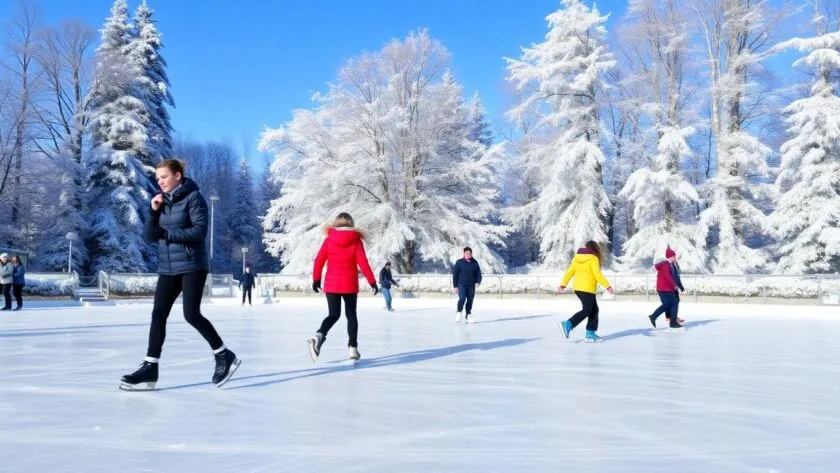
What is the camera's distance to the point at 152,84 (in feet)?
132

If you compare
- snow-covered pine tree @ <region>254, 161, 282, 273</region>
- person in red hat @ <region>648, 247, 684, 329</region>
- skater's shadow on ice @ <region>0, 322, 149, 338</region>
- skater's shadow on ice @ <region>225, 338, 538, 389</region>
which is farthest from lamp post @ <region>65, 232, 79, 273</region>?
person in red hat @ <region>648, 247, 684, 329</region>

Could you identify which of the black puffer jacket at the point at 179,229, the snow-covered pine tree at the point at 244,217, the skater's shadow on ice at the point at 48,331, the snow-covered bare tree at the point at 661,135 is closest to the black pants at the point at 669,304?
the black puffer jacket at the point at 179,229

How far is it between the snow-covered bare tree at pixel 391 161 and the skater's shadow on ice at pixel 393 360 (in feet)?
70.0

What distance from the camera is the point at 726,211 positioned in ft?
88.5

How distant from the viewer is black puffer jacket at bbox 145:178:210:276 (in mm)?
4824

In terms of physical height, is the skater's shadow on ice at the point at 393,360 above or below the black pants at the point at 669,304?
below

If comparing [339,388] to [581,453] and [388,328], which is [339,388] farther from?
[388,328]

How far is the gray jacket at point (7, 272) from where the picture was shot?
58.4 feet

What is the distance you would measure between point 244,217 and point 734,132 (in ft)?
173

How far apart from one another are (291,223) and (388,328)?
863 inches

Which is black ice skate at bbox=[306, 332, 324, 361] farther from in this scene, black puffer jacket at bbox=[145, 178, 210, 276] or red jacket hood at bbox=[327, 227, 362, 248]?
black puffer jacket at bbox=[145, 178, 210, 276]

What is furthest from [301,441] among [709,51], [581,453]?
[709,51]

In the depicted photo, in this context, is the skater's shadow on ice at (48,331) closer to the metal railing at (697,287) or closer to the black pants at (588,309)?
the black pants at (588,309)

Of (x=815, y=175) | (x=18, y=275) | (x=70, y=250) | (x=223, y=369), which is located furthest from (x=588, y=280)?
(x=70, y=250)
